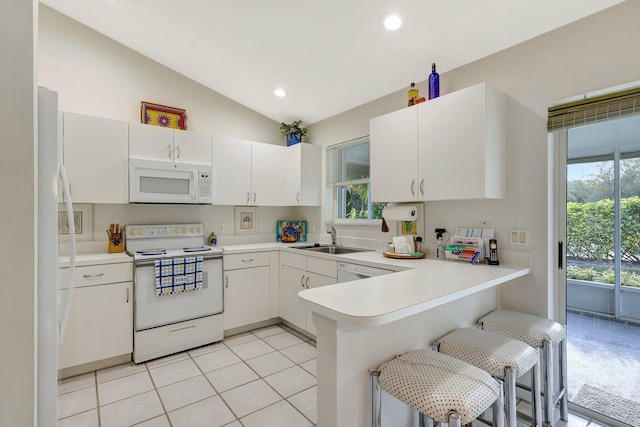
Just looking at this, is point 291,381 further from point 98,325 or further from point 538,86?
point 538,86

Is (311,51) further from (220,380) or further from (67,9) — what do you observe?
(220,380)

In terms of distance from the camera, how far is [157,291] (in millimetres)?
2621

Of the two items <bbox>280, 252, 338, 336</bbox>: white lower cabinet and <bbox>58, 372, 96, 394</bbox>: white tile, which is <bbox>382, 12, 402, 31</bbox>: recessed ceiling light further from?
<bbox>58, 372, 96, 394</bbox>: white tile

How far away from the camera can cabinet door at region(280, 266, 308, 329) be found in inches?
121

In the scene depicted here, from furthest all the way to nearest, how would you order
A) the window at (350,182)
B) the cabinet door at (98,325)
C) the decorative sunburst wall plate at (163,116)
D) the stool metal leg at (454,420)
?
the window at (350,182) → the decorative sunburst wall plate at (163,116) → the cabinet door at (98,325) → the stool metal leg at (454,420)

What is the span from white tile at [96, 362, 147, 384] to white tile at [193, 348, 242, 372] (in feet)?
1.44

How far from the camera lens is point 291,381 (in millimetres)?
2305

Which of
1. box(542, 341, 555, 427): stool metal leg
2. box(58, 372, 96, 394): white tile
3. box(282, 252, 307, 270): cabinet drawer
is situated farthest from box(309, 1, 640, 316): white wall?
box(58, 372, 96, 394): white tile

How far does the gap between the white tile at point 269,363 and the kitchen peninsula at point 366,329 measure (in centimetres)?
126

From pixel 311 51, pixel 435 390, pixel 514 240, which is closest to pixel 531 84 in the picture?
pixel 514 240

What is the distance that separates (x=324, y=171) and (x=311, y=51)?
1515 millimetres

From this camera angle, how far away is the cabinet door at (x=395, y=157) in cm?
238

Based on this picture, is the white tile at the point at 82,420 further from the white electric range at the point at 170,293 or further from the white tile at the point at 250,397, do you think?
the white tile at the point at 250,397

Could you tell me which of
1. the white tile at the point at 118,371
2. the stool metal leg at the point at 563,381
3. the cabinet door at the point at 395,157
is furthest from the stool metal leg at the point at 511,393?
the white tile at the point at 118,371
